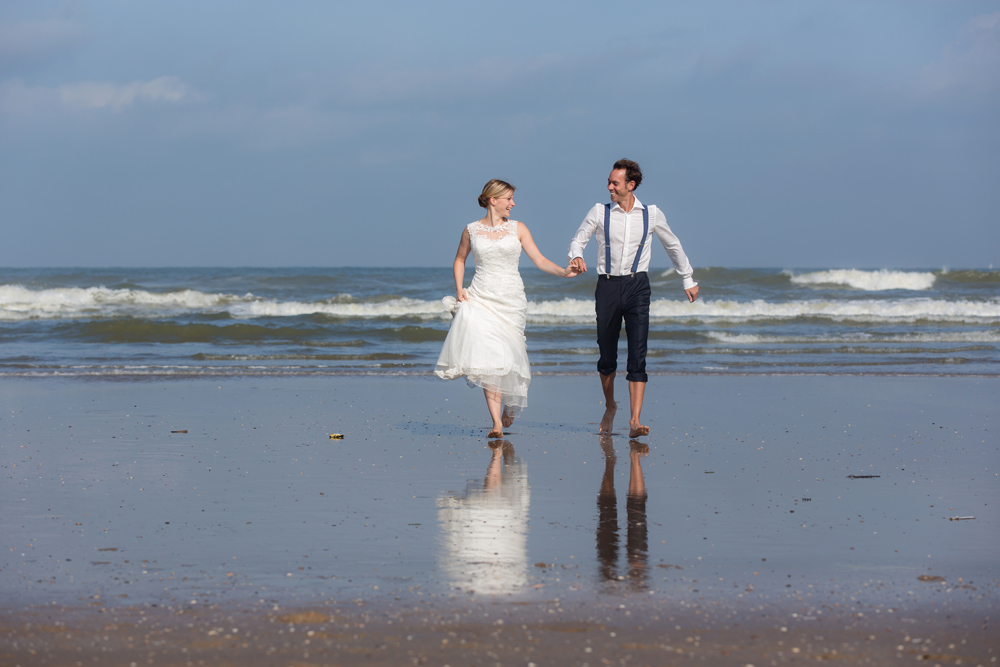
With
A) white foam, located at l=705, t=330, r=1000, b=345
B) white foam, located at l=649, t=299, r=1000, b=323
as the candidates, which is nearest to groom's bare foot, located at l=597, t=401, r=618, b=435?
→ white foam, located at l=705, t=330, r=1000, b=345

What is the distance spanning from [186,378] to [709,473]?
7209 mm

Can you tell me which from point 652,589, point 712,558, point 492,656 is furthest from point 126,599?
point 712,558

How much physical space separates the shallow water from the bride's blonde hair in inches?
71.4

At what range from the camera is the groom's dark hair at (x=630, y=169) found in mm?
6496

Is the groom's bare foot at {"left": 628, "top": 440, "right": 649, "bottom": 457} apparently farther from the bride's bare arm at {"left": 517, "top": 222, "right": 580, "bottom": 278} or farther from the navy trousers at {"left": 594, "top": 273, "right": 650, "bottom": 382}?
the bride's bare arm at {"left": 517, "top": 222, "right": 580, "bottom": 278}

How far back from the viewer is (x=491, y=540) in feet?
12.6

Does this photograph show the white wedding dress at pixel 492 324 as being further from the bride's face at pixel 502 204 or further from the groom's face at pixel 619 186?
the groom's face at pixel 619 186

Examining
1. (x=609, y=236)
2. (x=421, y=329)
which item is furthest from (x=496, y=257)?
(x=421, y=329)

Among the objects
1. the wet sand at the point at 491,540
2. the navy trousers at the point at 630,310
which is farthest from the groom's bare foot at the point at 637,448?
the navy trousers at the point at 630,310

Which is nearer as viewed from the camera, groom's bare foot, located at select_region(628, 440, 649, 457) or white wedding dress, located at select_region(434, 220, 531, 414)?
groom's bare foot, located at select_region(628, 440, 649, 457)

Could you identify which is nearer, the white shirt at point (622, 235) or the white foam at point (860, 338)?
the white shirt at point (622, 235)

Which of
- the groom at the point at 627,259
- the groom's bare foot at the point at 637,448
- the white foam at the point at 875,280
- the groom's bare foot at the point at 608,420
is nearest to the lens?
the groom's bare foot at the point at 637,448

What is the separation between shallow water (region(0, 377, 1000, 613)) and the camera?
326cm

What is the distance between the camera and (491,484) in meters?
5.05
